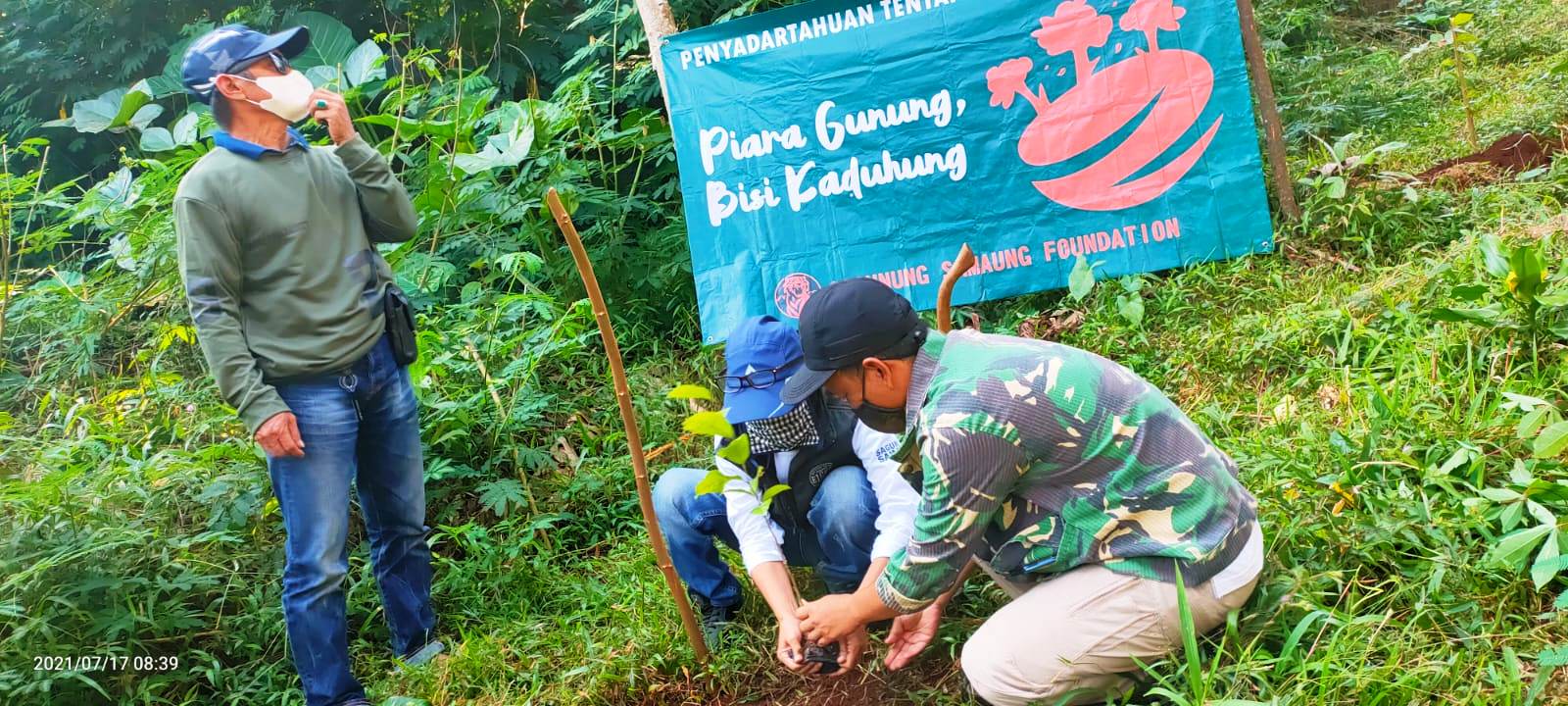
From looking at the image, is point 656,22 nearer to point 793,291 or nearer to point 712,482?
point 793,291

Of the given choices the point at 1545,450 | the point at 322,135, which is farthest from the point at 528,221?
the point at 1545,450

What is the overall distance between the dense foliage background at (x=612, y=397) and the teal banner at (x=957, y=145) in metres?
0.25

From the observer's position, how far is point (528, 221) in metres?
4.83

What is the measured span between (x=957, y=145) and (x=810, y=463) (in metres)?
2.18

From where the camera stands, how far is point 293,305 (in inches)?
111

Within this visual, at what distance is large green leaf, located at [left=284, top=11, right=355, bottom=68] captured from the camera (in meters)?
5.78

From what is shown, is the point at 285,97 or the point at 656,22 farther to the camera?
the point at 656,22

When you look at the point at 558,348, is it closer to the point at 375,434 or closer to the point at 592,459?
the point at 592,459

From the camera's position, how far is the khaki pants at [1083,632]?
215 centimetres

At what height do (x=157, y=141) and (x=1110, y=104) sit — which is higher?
(x=157, y=141)

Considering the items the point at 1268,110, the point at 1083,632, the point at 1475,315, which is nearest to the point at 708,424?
the point at 1083,632

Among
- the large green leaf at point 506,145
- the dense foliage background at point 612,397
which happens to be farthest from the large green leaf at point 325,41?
the large green leaf at point 506,145

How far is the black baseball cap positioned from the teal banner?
96.6 inches

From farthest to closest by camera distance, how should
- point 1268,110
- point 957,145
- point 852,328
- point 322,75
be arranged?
point 322,75 < point 957,145 < point 1268,110 < point 852,328
